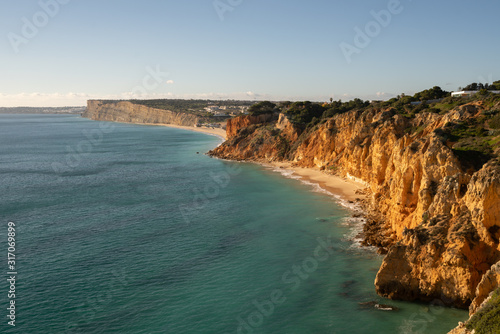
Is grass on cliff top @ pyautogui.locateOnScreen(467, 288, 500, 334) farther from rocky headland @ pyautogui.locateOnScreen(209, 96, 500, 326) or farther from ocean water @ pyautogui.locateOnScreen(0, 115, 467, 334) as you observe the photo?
ocean water @ pyautogui.locateOnScreen(0, 115, 467, 334)

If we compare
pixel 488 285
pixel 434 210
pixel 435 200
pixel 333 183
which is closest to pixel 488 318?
pixel 488 285

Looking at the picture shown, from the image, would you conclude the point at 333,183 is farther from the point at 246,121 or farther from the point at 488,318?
the point at 246,121

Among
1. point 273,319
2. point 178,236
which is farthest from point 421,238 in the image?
point 178,236

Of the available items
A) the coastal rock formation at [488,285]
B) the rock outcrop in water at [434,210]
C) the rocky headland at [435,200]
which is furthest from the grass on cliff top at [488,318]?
the rock outcrop in water at [434,210]

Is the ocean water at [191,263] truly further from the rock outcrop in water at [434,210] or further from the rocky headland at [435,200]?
the rocky headland at [435,200]

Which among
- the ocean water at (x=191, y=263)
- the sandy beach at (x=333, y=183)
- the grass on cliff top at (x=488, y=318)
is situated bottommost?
the ocean water at (x=191, y=263)

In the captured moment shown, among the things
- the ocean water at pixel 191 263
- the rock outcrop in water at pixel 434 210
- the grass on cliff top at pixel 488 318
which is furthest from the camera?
the rock outcrop in water at pixel 434 210

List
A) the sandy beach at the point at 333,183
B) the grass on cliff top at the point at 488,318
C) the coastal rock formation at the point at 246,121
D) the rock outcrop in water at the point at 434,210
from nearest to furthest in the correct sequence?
1. the grass on cliff top at the point at 488,318
2. the rock outcrop in water at the point at 434,210
3. the sandy beach at the point at 333,183
4. the coastal rock formation at the point at 246,121

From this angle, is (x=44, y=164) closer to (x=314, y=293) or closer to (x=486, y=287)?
(x=314, y=293)
